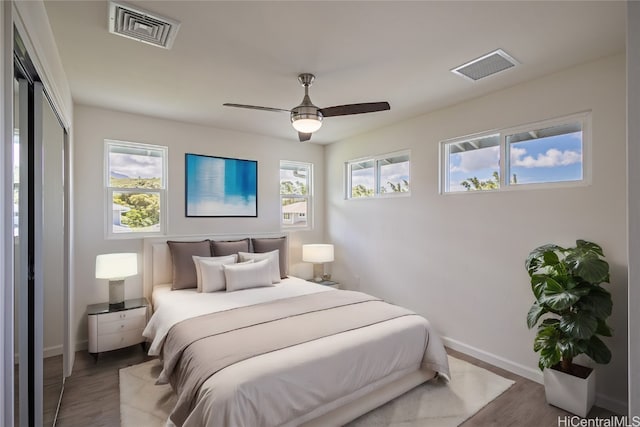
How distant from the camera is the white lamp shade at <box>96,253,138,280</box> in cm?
327

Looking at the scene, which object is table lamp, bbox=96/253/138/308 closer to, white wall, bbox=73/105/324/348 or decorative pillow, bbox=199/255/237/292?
white wall, bbox=73/105/324/348

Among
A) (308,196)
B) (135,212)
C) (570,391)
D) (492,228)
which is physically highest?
(308,196)

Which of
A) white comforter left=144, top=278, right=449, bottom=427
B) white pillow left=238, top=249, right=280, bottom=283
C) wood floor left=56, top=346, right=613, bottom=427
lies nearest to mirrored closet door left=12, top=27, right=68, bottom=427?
wood floor left=56, top=346, right=613, bottom=427

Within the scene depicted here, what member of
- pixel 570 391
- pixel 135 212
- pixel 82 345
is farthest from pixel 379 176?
pixel 82 345

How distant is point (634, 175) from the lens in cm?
103

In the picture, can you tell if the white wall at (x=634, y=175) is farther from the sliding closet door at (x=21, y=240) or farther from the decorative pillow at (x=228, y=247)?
the decorative pillow at (x=228, y=247)

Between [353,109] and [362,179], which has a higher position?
[353,109]

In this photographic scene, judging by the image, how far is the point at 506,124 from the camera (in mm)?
3162

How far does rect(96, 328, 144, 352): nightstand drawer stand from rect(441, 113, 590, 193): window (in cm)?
367

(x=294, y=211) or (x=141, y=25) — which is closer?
(x=141, y=25)

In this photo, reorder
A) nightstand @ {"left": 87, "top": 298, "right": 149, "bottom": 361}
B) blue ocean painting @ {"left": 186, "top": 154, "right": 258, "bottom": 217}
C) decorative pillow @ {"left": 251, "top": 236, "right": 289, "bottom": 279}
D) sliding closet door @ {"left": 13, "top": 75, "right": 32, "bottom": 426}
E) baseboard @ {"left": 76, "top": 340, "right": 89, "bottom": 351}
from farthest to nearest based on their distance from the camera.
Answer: decorative pillow @ {"left": 251, "top": 236, "right": 289, "bottom": 279} < blue ocean painting @ {"left": 186, "top": 154, "right": 258, "bottom": 217} < baseboard @ {"left": 76, "top": 340, "right": 89, "bottom": 351} < nightstand @ {"left": 87, "top": 298, "right": 149, "bottom": 361} < sliding closet door @ {"left": 13, "top": 75, "right": 32, "bottom": 426}

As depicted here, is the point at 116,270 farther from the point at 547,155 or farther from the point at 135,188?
the point at 547,155

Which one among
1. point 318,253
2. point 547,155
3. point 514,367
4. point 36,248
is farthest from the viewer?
point 318,253

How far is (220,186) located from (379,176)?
2212 mm
